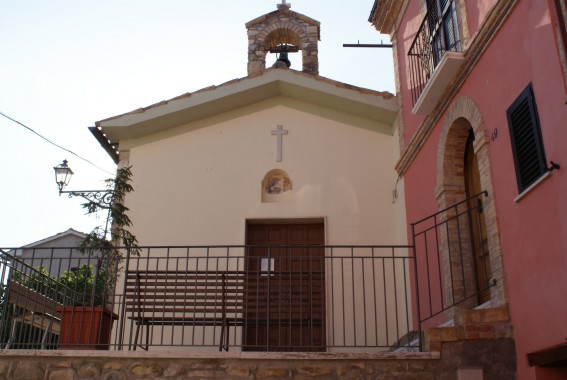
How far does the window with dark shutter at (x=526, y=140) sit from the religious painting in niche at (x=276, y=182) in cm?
502

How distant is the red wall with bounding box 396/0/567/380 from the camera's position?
479 cm

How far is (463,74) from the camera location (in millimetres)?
6848

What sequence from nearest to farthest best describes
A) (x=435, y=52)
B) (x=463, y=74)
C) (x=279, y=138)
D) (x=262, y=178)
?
(x=463, y=74) < (x=435, y=52) < (x=262, y=178) < (x=279, y=138)

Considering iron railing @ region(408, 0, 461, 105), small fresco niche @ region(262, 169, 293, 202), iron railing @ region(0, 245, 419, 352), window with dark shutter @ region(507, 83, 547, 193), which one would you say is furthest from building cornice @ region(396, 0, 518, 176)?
small fresco niche @ region(262, 169, 293, 202)

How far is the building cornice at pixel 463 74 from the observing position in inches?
232

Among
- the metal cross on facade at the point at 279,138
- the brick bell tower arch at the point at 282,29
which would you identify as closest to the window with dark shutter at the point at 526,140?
the metal cross on facade at the point at 279,138

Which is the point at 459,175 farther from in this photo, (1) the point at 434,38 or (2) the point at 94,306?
(2) the point at 94,306

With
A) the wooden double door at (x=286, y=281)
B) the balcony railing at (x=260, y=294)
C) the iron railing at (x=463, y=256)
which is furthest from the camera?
the wooden double door at (x=286, y=281)

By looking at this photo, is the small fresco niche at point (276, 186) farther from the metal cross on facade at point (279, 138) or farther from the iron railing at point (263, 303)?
the iron railing at point (263, 303)

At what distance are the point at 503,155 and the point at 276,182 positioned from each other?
16.4ft

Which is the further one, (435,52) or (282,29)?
(282,29)

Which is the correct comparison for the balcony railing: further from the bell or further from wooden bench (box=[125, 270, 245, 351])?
the bell

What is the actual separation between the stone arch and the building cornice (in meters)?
0.19

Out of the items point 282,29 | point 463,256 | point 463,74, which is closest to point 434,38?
point 463,74
